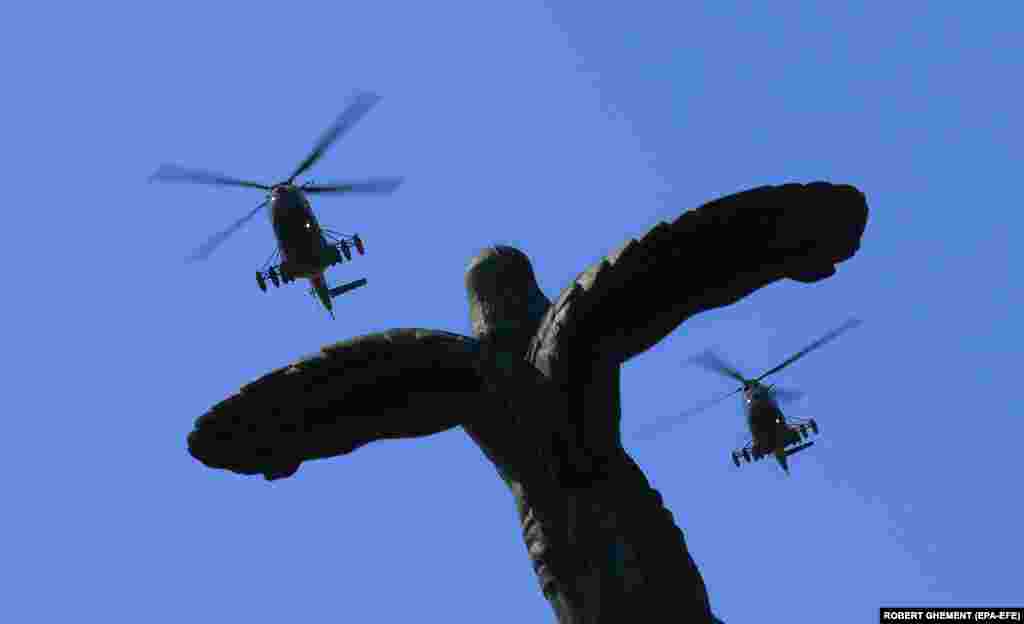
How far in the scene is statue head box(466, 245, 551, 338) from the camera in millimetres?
6602

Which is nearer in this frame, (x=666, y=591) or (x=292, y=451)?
(x=666, y=591)

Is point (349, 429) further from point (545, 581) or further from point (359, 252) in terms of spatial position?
point (359, 252)

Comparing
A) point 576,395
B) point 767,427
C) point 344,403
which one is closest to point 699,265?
point 576,395

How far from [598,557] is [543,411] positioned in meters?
0.57

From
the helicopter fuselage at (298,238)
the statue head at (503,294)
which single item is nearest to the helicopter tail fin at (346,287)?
the helicopter fuselage at (298,238)

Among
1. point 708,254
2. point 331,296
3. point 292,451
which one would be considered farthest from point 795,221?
point 331,296

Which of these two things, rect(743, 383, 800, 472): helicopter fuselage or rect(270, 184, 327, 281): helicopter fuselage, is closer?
rect(270, 184, 327, 281): helicopter fuselage

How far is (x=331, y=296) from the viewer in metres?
58.8

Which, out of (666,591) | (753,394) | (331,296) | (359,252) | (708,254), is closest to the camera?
(666,591)

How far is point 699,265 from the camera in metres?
6.18

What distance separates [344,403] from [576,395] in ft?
3.07

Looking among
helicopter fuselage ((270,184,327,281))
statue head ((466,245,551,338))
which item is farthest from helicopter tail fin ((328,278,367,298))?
statue head ((466,245,551,338))

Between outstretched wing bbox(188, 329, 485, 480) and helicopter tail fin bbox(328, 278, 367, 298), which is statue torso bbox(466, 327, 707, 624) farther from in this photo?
helicopter tail fin bbox(328, 278, 367, 298)

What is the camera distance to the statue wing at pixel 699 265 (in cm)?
595
